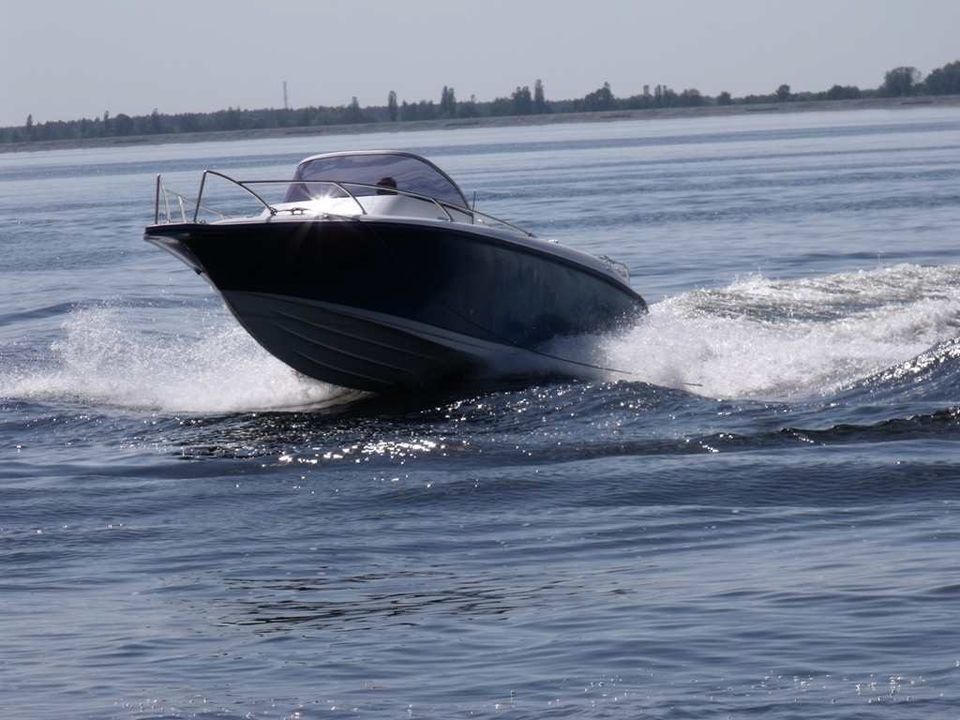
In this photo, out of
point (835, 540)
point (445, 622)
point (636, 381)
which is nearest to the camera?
point (445, 622)

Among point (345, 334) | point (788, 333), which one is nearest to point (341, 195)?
point (345, 334)

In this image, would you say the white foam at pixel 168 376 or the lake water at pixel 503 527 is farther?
the white foam at pixel 168 376

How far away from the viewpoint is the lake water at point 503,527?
5945mm

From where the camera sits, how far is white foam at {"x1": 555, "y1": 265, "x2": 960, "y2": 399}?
43.2 feet

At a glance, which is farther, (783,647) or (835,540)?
(835,540)

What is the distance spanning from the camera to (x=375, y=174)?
501 inches

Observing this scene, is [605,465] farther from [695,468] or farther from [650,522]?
[650,522]

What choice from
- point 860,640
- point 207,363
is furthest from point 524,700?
point 207,363

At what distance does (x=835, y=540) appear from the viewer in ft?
25.4

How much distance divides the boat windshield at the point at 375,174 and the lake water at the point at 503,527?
5.34 ft

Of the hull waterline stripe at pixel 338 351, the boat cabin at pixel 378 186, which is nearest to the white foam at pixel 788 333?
the hull waterline stripe at pixel 338 351

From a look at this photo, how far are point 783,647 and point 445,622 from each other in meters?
1.42

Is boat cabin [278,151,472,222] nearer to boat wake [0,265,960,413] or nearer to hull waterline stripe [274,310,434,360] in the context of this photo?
hull waterline stripe [274,310,434,360]

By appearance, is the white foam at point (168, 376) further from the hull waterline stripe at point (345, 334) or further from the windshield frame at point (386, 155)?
the windshield frame at point (386, 155)
